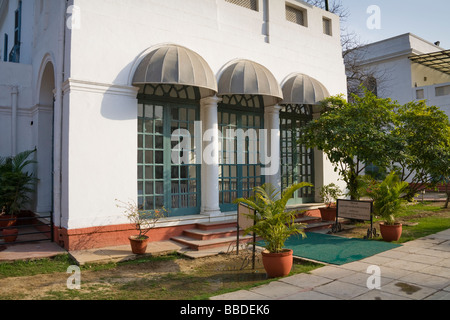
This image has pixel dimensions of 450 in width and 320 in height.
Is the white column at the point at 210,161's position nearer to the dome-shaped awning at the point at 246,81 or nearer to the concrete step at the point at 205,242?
the dome-shaped awning at the point at 246,81

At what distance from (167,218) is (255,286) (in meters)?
3.80

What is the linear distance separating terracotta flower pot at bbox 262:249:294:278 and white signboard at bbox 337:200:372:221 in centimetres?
385

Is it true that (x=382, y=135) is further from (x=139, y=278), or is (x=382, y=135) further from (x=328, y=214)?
(x=139, y=278)

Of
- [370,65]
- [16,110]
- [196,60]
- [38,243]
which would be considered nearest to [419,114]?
[196,60]

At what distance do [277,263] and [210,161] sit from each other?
4057 millimetres

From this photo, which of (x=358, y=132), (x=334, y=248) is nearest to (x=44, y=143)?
(x=334, y=248)

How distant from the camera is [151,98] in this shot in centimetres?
868

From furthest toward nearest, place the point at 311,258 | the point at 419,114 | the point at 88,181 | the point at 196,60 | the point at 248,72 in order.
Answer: the point at 419,114 < the point at 248,72 < the point at 196,60 < the point at 88,181 < the point at 311,258

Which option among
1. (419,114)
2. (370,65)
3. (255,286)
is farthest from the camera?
(370,65)

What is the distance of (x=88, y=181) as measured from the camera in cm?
746

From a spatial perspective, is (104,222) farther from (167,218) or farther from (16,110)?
(16,110)

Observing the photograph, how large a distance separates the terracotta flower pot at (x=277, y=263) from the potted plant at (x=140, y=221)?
2.74 metres

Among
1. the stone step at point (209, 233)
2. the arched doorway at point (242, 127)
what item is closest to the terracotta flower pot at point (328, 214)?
the arched doorway at point (242, 127)
